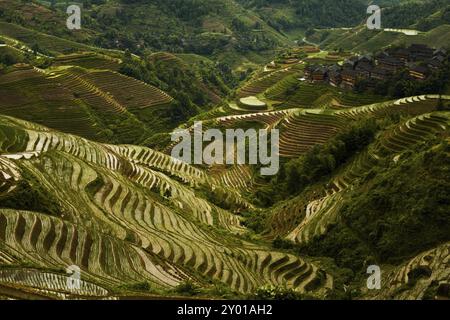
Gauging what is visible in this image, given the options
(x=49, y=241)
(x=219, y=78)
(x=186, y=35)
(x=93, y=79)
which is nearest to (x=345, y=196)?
(x=49, y=241)

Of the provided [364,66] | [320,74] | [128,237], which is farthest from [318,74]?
[128,237]

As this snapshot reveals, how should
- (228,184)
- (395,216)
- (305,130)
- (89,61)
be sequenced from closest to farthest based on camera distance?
(395,216) → (228,184) → (305,130) → (89,61)

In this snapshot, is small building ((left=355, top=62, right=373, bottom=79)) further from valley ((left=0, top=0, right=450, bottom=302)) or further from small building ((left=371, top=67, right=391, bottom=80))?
small building ((left=371, top=67, right=391, bottom=80))

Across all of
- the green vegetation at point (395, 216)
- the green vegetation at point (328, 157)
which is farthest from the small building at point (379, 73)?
the green vegetation at point (395, 216)

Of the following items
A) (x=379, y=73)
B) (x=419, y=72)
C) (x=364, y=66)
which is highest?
(x=419, y=72)

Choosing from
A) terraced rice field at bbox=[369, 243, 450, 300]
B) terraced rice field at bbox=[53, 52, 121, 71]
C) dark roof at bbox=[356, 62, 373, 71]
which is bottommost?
terraced rice field at bbox=[53, 52, 121, 71]

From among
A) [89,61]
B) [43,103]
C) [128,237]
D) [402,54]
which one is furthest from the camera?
[89,61]

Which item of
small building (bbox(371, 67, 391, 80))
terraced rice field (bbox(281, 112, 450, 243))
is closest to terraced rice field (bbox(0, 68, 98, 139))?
small building (bbox(371, 67, 391, 80))

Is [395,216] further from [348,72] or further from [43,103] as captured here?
[43,103]

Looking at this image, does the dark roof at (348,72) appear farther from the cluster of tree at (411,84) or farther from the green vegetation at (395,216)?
the green vegetation at (395,216)
